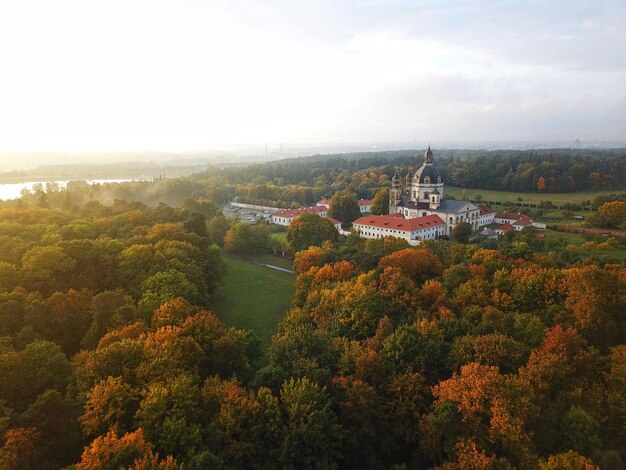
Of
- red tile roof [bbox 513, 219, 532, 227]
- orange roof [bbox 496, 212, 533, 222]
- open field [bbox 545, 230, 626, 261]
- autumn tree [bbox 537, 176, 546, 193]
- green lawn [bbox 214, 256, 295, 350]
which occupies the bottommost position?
green lawn [bbox 214, 256, 295, 350]

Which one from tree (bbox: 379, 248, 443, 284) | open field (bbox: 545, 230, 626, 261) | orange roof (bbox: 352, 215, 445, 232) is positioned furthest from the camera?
orange roof (bbox: 352, 215, 445, 232)

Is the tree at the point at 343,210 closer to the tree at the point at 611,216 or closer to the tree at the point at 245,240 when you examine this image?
the tree at the point at 245,240

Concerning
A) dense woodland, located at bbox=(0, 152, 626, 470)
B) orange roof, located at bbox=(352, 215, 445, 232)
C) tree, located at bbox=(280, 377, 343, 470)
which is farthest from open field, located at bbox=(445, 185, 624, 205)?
tree, located at bbox=(280, 377, 343, 470)

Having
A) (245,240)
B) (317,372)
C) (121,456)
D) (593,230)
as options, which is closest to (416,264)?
(317,372)

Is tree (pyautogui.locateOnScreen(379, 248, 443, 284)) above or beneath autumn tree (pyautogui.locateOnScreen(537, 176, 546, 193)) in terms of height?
beneath

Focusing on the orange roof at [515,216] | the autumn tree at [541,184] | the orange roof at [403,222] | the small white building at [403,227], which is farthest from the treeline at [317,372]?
the autumn tree at [541,184]

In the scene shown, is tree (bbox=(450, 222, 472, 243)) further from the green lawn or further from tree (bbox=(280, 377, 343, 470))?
tree (bbox=(280, 377, 343, 470))

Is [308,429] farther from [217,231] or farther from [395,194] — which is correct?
[395,194]

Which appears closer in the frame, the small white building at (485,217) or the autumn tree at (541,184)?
the small white building at (485,217)
